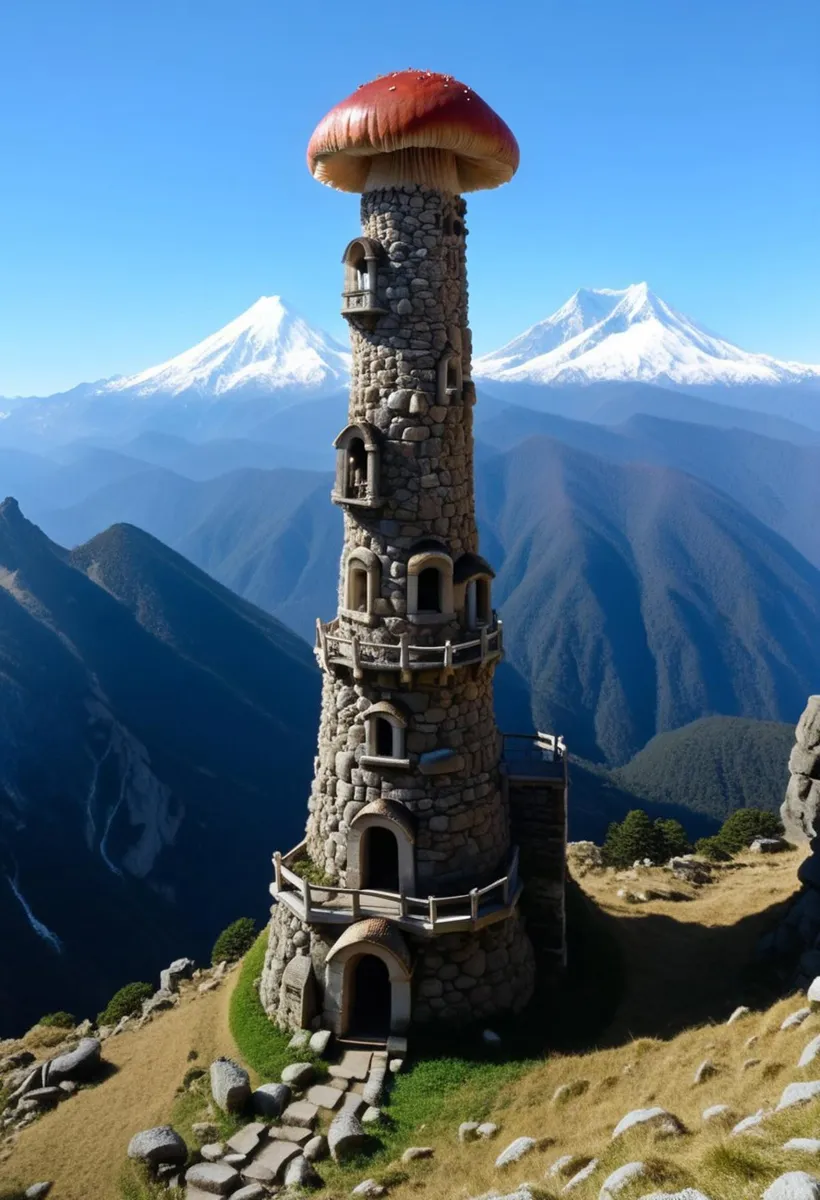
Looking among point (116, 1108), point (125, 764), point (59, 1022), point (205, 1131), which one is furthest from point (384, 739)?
point (125, 764)

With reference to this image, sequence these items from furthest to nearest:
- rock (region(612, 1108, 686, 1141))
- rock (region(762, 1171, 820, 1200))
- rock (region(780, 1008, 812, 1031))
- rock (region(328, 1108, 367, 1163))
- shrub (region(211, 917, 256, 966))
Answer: shrub (region(211, 917, 256, 966)) < rock (region(780, 1008, 812, 1031)) < rock (region(328, 1108, 367, 1163)) < rock (region(612, 1108, 686, 1141)) < rock (region(762, 1171, 820, 1200))

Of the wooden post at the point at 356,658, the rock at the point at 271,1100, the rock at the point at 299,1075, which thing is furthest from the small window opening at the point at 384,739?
the rock at the point at 271,1100

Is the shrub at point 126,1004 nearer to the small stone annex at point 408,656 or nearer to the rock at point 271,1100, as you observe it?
the small stone annex at point 408,656

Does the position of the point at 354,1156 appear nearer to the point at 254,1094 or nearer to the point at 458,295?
the point at 254,1094

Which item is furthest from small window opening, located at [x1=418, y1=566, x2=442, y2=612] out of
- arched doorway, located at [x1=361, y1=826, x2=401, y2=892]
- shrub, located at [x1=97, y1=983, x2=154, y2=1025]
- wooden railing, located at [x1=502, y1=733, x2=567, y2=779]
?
shrub, located at [x1=97, y1=983, x2=154, y2=1025]

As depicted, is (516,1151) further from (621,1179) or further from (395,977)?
(395,977)

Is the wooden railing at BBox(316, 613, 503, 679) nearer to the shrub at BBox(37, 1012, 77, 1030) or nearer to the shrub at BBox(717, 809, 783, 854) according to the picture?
the shrub at BBox(37, 1012, 77, 1030)

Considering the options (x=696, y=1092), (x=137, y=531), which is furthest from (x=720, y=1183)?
(x=137, y=531)

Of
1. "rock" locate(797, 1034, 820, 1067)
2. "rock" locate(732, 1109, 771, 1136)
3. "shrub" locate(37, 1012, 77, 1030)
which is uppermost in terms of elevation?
"rock" locate(732, 1109, 771, 1136)
